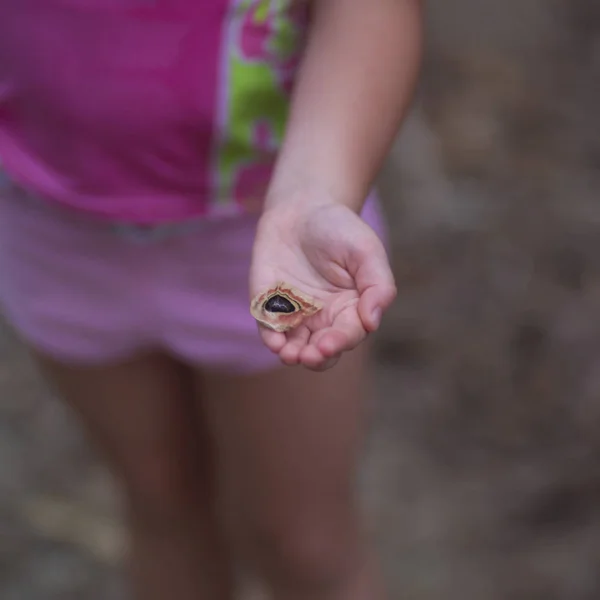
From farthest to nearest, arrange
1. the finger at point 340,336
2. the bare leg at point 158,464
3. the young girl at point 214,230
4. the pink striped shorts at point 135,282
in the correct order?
the bare leg at point 158,464
the pink striped shorts at point 135,282
the young girl at point 214,230
the finger at point 340,336

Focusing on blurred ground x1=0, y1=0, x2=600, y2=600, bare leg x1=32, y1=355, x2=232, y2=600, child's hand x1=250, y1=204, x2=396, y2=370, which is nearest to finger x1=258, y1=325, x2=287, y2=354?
child's hand x1=250, y1=204, x2=396, y2=370

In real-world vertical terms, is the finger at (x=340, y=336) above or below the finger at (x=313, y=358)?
above

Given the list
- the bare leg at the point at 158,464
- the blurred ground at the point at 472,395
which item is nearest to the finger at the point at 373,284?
the bare leg at the point at 158,464

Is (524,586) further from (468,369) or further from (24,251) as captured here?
(24,251)

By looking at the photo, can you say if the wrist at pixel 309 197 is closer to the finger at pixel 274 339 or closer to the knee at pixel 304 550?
the finger at pixel 274 339

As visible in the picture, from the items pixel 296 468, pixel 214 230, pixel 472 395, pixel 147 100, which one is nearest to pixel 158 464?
pixel 296 468

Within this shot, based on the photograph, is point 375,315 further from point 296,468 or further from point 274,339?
point 296,468
